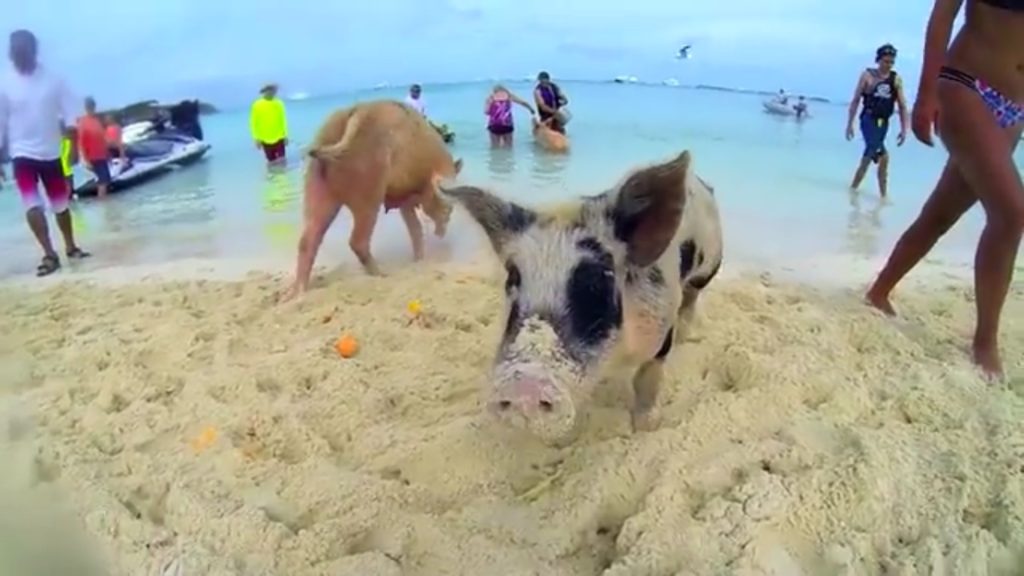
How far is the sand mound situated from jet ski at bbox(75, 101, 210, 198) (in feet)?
1.00

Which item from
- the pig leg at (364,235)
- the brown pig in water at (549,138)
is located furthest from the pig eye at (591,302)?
the brown pig in water at (549,138)

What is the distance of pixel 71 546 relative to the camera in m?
0.86

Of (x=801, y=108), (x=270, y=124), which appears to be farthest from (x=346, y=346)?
(x=801, y=108)

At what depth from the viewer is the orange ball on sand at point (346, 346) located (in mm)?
2092

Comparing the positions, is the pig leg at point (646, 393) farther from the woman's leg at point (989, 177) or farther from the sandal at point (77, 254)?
the sandal at point (77, 254)

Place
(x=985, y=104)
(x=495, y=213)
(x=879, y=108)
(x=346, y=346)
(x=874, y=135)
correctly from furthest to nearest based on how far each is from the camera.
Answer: (x=874, y=135), (x=879, y=108), (x=346, y=346), (x=985, y=104), (x=495, y=213)

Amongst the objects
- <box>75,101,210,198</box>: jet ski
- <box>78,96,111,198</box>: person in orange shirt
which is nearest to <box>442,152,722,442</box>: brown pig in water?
<box>75,101,210,198</box>: jet ski

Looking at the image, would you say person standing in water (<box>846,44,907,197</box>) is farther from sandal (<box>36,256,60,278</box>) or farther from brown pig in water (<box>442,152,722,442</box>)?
sandal (<box>36,256,60,278</box>)

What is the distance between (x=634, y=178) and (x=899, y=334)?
1159mm

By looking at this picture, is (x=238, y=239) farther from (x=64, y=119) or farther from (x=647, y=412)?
(x=64, y=119)

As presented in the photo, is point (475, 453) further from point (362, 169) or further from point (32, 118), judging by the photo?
point (362, 169)

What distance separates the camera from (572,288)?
1351mm

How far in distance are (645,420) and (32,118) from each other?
1.26m

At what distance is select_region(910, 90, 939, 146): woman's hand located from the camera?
6.08 ft
